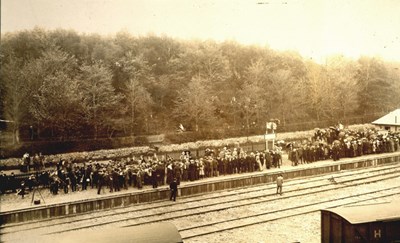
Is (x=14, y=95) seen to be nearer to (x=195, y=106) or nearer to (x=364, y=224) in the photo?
(x=195, y=106)

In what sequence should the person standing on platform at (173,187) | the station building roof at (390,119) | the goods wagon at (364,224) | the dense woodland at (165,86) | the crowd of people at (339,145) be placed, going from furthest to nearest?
the station building roof at (390,119), the crowd of people at (339,145), the dense woodland at (165,86), the person standing on platform at (173,187), the goods wagon at (364,224)

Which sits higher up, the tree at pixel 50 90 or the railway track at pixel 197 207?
the tree at pixel 50 90

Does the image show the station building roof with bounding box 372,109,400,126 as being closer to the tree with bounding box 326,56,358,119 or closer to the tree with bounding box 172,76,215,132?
the tree with bounding box 326,56,358,119

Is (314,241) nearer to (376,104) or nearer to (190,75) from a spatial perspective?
(190,75)

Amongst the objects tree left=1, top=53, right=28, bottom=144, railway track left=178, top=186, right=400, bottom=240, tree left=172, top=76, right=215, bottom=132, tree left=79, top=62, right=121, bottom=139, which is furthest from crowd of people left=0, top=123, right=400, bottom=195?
railway track left=178, top=186, right=400, bottom=240

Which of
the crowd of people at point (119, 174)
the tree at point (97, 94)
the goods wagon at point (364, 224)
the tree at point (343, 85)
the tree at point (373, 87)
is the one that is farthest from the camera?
the tree at point (373, 87)

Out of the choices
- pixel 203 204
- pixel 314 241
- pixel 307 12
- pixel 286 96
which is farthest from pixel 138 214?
pixel 286 96

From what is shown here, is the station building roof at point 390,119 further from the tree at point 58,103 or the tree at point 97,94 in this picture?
the tree at point 58,103

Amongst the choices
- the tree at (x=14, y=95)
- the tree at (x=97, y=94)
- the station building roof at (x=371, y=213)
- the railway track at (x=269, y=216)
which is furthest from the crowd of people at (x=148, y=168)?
the station building roof at (x=371, y=213)
